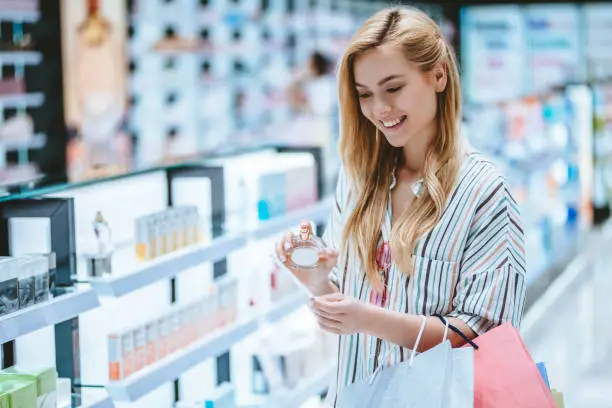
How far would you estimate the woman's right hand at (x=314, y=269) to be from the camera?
2.25 meters

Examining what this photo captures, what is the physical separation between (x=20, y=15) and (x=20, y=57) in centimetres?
32

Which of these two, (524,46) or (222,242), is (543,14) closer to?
(524,46)

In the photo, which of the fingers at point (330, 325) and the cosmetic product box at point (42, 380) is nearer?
the fingers at point (330, 325)

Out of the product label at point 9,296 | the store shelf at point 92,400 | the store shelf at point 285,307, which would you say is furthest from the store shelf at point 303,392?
the product label at point 9,296

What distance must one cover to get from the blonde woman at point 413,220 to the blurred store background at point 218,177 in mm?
811

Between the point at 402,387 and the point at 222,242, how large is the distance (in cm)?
160

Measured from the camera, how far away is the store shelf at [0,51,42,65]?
792 cm

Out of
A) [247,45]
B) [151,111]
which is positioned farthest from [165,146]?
[247,45]

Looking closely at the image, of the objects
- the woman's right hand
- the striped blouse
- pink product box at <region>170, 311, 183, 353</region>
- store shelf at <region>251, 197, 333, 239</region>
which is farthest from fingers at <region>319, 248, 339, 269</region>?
store shelf at <region>251, 197, 333, 239</region>

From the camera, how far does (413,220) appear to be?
212cm

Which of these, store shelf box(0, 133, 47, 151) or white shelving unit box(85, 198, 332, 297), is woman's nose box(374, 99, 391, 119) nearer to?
white shelving unit box(85, 198, 332, 297)

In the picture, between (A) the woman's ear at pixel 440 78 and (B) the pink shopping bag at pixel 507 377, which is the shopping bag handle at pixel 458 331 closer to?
(B) the pink shopping bag at pixel 507 377

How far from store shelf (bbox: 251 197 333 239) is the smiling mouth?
5.29 feet

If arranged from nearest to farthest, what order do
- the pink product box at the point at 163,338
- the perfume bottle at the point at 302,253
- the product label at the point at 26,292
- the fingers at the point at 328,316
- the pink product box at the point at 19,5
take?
the fingers at the point at 328,316, the perfume bottle at the point at 302,253, the product label at the point at 26,292, the pink product box at the point at 163,338, the pink product box at the point at 19,5
